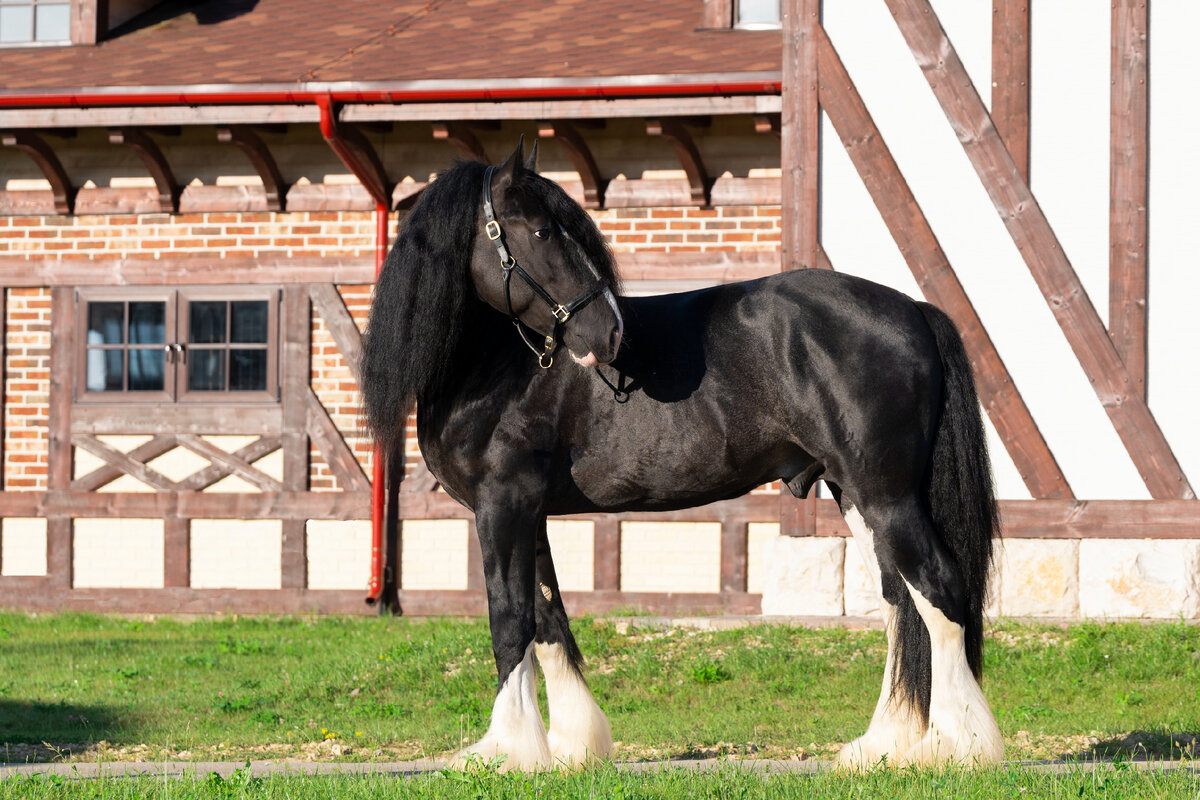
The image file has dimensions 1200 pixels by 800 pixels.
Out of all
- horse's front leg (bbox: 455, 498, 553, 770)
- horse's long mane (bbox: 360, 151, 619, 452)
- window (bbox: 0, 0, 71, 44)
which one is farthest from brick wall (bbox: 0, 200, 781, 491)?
horse's front leg (bbox: 455, 498, 553, 770)

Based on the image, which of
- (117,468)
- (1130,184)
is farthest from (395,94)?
(1130,184)

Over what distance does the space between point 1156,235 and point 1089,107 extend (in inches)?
37.8

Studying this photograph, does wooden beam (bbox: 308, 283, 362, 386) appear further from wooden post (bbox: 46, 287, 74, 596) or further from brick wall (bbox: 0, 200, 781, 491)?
wooden post (bbox: 46, 287, 74, 596)

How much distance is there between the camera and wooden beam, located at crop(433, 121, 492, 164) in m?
9.84

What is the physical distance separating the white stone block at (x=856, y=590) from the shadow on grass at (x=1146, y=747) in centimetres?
249

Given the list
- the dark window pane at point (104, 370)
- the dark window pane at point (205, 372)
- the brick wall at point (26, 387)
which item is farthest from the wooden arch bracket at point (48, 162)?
the dark window pane at point (205, 372)

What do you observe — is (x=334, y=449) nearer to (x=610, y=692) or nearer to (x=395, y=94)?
(x=395, y=94)

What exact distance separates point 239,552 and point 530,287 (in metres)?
6.91

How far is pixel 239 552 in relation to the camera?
1060 centimetres

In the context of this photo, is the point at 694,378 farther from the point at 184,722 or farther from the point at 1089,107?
the point at 1089,107

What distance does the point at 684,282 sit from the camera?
33.0 feet

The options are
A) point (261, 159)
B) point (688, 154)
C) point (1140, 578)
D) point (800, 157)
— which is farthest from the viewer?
point (261, 159)

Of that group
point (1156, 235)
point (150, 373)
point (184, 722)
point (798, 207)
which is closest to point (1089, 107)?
point (1156, 235)

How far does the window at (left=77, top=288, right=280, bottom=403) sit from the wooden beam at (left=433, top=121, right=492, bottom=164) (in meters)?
1.98
